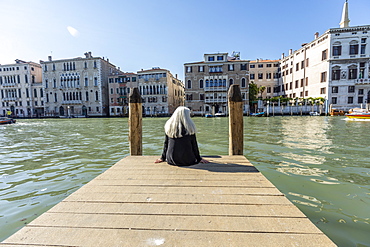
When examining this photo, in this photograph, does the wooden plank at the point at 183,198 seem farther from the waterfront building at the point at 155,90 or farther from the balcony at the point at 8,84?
the balcony at the point at 8,84

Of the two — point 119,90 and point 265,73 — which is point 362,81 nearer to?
point 265,73

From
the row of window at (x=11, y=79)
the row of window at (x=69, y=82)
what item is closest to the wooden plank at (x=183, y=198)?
the row of window at (x=69, y=82)

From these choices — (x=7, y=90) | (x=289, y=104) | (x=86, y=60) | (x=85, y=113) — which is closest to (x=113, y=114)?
(x=85, y=113)

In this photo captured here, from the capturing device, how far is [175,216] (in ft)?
6.30

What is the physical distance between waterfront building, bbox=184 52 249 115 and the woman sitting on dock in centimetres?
3811

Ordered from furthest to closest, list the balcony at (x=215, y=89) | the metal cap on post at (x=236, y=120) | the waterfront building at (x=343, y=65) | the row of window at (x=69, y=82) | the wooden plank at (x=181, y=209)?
the row of window at (x=69, y=82)
the balcony at (x=215, y=89)
the waterfront building at (x=343, y=65)
the metal cap on post at (x=236, y=120)
the wooden plank at (x=181, y=209)

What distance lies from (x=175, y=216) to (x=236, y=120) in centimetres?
304

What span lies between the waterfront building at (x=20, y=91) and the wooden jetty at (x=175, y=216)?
5984cm

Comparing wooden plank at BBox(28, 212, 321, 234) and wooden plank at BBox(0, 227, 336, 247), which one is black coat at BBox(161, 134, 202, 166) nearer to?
wooden plank at BBox(28, 212, 321, 234)

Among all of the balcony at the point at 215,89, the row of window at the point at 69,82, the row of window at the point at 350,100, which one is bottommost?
the row of window at the point at 350,100

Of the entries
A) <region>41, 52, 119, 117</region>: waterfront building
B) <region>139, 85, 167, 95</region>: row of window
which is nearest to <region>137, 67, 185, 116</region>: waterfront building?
<region>139, 85, 167, 95</region>: row of window

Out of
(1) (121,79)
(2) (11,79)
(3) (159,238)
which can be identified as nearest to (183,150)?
(3) (159,238)

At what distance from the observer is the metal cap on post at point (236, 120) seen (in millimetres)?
4504

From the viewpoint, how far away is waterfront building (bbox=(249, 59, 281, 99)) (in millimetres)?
49562
